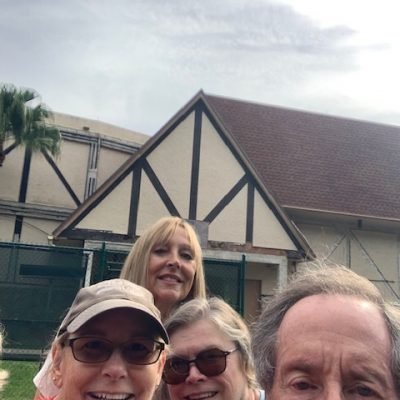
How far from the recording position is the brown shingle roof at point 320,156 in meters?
15.0

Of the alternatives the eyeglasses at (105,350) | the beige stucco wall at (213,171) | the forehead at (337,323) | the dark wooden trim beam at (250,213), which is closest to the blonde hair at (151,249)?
the eyeglasses at (105,350)

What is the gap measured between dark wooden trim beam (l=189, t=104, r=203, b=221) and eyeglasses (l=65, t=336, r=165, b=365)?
963cm

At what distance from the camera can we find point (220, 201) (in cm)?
1155

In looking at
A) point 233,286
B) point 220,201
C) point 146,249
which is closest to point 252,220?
point 220,201

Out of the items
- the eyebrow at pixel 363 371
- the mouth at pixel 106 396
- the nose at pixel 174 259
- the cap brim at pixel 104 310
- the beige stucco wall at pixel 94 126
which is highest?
the beige stucco wall at pixel 94 126

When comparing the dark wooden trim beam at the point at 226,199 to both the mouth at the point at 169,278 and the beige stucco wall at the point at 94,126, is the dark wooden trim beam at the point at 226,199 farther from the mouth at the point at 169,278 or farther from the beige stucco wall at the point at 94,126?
the mouth at the point at 169,278

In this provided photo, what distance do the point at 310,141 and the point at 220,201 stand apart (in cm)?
715

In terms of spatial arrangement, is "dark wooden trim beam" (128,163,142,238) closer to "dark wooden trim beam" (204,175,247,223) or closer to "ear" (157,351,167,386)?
"dark wooden trim beam" (204,175,247,223)

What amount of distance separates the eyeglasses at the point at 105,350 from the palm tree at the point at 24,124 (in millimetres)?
14976

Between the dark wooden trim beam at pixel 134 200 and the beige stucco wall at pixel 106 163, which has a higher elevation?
the beige stucco wall at pixel 106 163

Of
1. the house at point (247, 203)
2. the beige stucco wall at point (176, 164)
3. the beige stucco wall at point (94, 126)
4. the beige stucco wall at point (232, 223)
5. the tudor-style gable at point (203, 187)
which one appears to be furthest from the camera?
the beige stucco wall at point (94, 126)

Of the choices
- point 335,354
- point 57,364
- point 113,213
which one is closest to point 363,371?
point 335,354

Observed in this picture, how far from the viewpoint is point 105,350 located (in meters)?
1.65

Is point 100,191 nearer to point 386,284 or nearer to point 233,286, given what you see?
point 233,286
